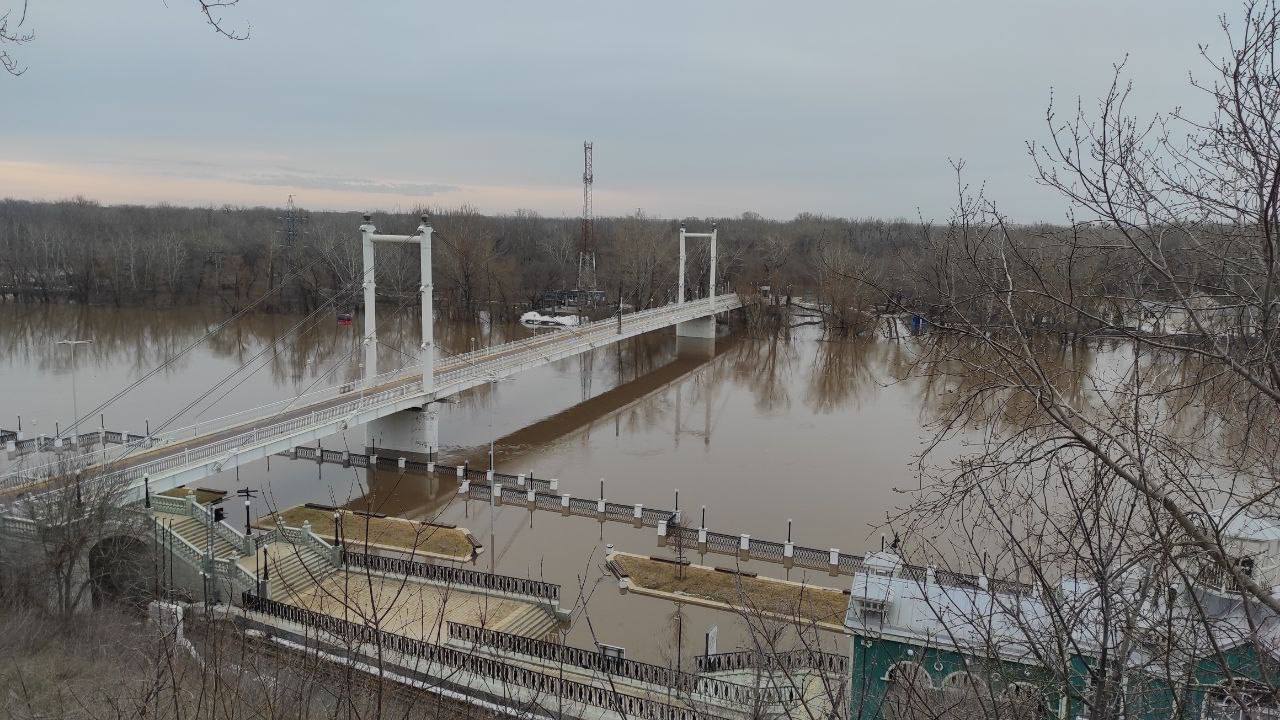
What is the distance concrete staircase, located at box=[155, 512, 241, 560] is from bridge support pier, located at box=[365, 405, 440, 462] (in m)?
7.39

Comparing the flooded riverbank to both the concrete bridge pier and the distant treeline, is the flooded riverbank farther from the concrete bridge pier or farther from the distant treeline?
the distant treeline

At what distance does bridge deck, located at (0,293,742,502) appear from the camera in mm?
13016

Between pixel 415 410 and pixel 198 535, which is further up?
pixel 415 410

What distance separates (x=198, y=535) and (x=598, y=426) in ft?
44.0

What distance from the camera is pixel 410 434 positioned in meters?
21.0

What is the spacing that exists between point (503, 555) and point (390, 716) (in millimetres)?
8212

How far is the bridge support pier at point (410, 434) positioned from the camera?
2088cm

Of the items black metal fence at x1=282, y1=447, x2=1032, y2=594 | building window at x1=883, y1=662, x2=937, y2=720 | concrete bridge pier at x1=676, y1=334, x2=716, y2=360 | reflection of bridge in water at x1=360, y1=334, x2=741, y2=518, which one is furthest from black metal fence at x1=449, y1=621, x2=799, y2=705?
concrete bridge pier at x1=676, y1=334, x2=716, y2=360

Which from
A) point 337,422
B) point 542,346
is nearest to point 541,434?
point 542,346

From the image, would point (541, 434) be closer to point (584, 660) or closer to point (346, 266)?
point (584, 660)

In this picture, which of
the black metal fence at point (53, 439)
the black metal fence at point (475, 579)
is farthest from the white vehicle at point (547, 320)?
the black metal fence at point (475, 579)

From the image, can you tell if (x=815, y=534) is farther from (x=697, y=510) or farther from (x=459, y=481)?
(x=459, y=481)

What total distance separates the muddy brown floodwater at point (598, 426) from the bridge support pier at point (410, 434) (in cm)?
106

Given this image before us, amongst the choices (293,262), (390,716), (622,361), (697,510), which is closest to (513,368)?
(697,510)
